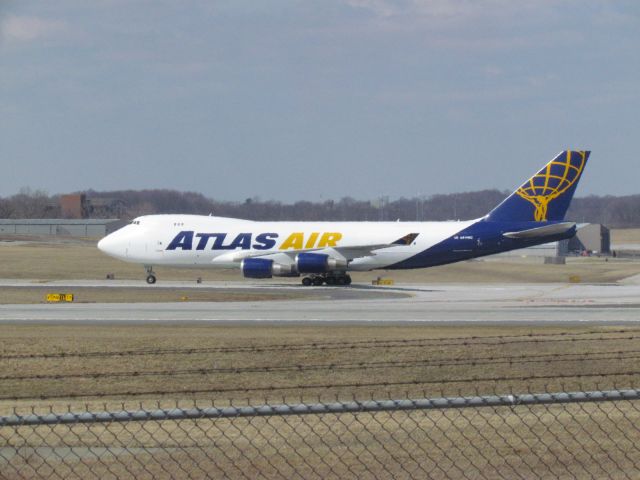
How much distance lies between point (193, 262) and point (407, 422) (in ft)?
146

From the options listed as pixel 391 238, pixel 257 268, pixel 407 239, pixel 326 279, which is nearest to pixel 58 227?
pixel 326 279

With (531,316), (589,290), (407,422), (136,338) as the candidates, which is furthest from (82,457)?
(589,290)

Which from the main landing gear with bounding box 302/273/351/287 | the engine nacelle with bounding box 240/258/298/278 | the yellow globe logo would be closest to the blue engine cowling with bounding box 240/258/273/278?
the engine nacelle with bounding box 240/258/298/278

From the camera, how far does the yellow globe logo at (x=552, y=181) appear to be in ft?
193

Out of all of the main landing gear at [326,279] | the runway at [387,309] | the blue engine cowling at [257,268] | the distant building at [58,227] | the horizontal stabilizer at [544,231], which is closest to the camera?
the runway at [387,309]

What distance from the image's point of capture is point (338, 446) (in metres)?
13.7

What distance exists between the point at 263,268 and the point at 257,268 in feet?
1.05

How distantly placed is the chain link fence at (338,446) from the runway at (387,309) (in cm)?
2206

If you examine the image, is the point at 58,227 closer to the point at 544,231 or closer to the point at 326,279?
the point at 326,279

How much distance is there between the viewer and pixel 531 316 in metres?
39.5

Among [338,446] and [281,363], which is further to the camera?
[281,363]

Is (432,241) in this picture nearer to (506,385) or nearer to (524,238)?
(524,238)

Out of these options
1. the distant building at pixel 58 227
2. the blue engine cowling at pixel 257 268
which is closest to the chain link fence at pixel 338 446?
the blue engine cowling at pixel 257 268

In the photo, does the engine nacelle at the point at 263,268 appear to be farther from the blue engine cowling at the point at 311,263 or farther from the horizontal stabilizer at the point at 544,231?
the horizontal stabilizer at the point at 544,231
